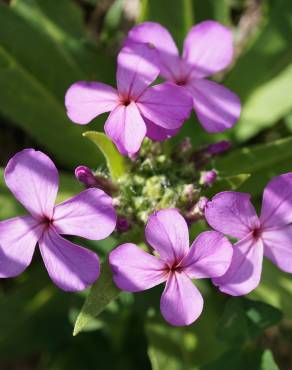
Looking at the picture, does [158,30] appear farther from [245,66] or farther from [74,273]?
[74,273]

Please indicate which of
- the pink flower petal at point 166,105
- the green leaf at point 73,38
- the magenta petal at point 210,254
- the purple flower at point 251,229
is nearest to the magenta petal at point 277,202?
the purple flower at point 251,229

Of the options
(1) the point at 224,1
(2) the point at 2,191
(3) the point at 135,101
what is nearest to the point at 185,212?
(3) the point at 135,101

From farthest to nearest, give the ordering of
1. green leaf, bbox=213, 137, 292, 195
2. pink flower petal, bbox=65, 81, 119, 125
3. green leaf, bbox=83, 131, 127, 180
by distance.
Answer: green leaf, bbox=213, 137, 292, 195 < green leaf, bbox=83, 131, 127, 180 < pink flower petal, bbox=65, 81, 119, 125

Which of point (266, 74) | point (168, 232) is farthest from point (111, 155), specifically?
point (266, 74)

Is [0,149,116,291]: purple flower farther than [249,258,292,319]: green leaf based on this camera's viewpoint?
No

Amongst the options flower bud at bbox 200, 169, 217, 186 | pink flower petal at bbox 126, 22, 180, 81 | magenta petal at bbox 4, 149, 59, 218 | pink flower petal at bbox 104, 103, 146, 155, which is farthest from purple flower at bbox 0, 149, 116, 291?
pink flower petal at bbox 126, 22, 180, 81

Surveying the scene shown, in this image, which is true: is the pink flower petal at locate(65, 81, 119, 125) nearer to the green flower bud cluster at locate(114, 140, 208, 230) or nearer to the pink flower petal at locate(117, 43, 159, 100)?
the pink flower petal at locate(117, 43, 159, 100)
